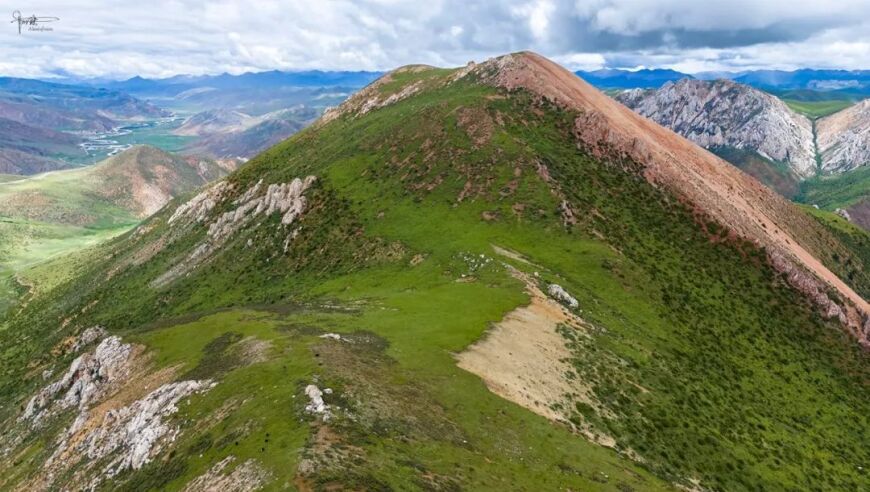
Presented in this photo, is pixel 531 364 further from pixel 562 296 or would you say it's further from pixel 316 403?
pixel 316 403

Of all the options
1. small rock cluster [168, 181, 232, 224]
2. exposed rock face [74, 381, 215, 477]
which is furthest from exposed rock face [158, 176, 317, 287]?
exposed rock face [74, 381, 215, 477]

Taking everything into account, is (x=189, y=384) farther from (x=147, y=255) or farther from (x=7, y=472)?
(x=147, y=255)

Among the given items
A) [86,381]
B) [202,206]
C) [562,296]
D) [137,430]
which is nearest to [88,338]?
[86,381]

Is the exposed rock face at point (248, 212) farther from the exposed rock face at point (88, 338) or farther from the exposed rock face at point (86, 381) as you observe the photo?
the exposed rock face at point (86, 381)

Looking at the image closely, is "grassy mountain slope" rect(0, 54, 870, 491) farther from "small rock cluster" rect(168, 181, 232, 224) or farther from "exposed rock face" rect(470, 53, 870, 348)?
"small rock cluster" rect(168, 181, 232, 224)

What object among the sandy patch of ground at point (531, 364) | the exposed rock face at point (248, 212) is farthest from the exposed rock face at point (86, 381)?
the exposed rock face at point (248, 212)
